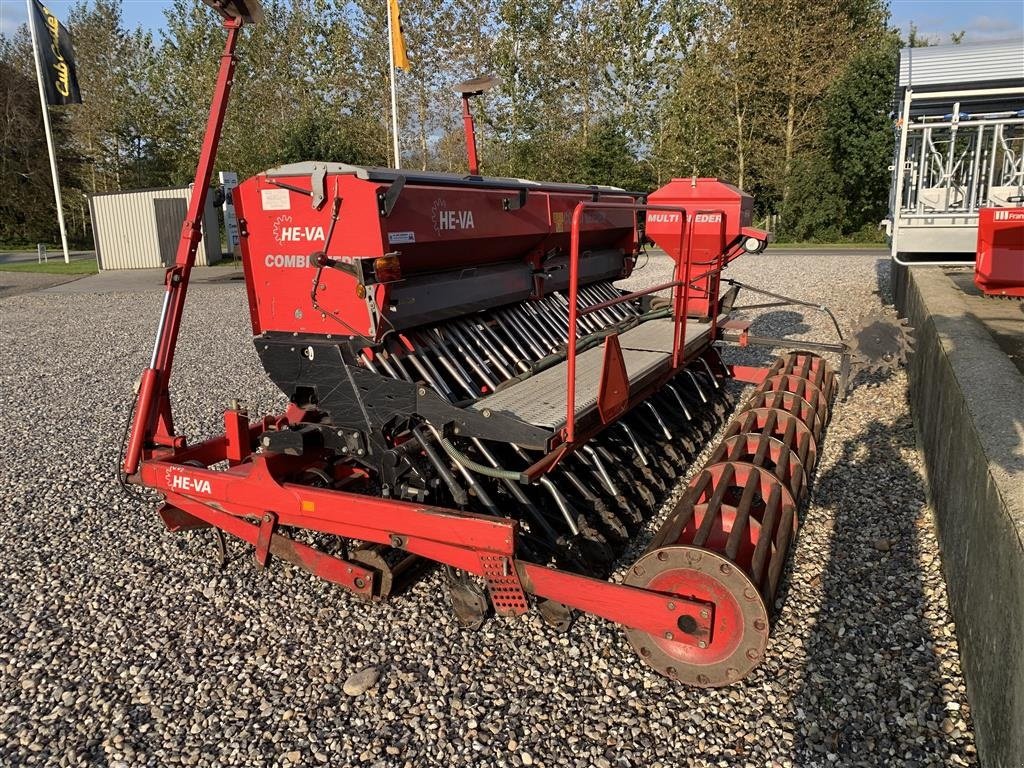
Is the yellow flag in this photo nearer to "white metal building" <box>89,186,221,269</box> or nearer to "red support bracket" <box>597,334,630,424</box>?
"white metal building" <box>89,186,221,269</box>

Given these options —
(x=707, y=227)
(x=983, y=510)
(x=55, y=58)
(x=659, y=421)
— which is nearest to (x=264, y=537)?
(x=659, y=421)

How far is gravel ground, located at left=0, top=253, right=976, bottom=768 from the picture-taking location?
2.75 m

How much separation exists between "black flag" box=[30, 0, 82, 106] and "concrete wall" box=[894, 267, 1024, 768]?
23.3 meters

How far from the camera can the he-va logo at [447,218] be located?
3.94m

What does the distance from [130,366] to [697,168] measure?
23.0 m

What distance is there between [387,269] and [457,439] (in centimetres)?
89

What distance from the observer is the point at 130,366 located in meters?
9.23

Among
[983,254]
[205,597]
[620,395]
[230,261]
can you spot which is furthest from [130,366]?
[230,261]

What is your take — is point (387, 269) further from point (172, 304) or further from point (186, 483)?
point (186, 483)

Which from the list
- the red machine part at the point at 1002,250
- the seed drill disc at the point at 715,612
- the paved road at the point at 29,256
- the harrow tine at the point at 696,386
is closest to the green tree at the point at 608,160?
the paved road at the point at 29,256

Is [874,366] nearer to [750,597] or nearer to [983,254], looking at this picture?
[983,254]

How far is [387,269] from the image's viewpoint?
11.6ft

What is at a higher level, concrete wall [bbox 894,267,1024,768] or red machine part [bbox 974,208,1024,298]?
red machine part [bbox 974,208,1024,298]

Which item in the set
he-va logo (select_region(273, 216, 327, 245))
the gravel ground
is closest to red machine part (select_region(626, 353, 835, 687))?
the gravel ground
